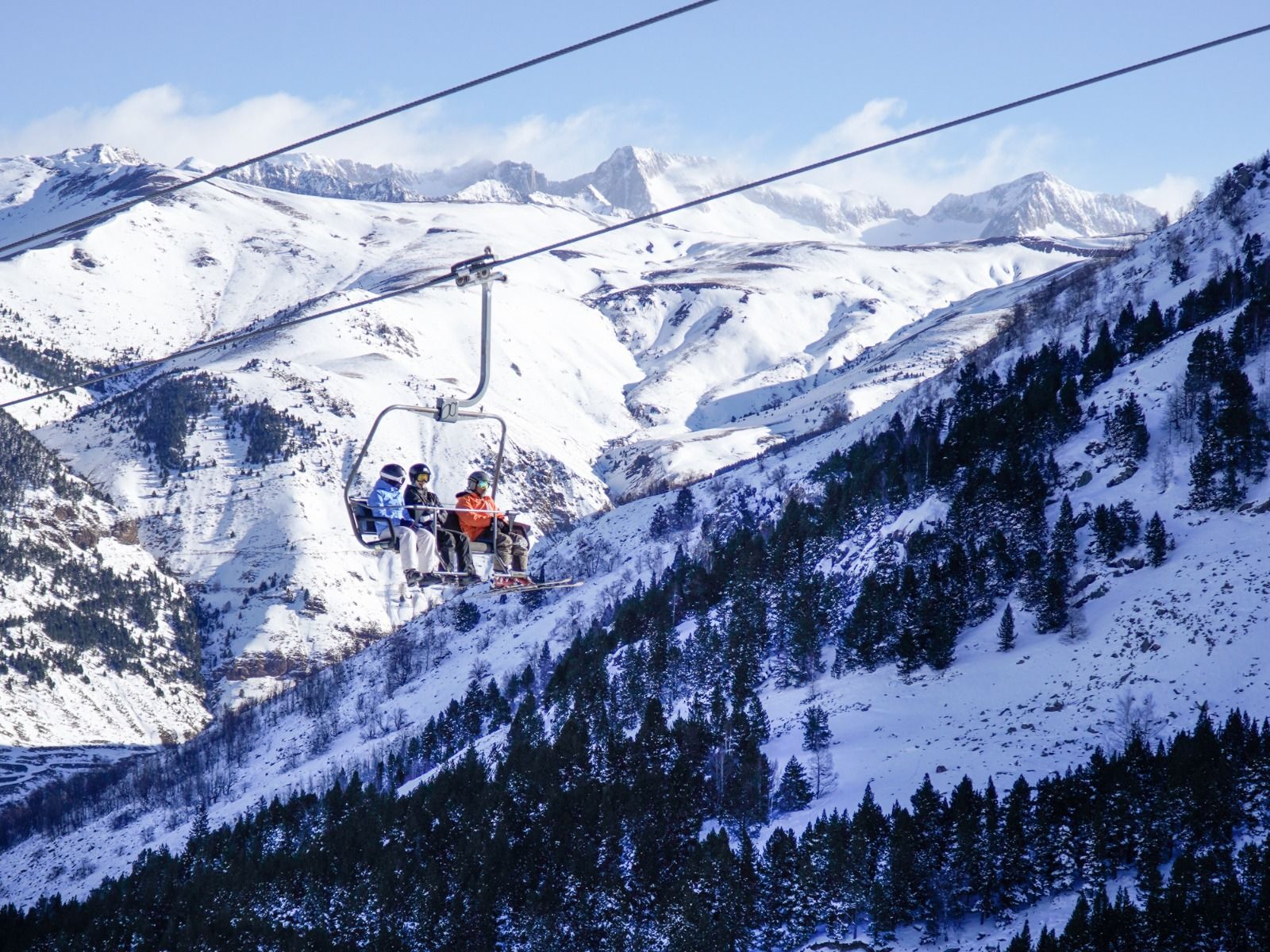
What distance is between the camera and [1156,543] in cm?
9219

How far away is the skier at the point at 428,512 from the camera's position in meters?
27.7

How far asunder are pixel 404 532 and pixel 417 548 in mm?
463

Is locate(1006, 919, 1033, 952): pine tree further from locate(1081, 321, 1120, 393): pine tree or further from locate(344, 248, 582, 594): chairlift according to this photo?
locate(1081, 321, 1120, 393): pine tree

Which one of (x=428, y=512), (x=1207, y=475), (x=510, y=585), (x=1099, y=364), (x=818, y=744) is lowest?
(x=818, y=744)

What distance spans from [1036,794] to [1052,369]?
6707 cm

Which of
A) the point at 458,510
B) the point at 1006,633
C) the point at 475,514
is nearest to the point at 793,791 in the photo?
the point at 1006,633

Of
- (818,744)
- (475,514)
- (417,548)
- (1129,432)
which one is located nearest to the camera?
(417,548)

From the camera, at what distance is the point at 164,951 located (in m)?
91.5

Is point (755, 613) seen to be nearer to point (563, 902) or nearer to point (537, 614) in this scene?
point (563, 902)

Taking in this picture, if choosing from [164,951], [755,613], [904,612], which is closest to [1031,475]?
[904,612]

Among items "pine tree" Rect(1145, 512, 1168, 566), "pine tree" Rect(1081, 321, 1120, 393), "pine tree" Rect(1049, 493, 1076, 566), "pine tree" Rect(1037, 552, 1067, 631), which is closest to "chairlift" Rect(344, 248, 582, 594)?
"pine tree" Rect(1037, 552, 1067, 631)

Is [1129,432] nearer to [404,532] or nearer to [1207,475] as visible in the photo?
[1207,475]

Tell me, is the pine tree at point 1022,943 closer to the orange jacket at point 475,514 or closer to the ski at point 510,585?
the ski at point 510,585

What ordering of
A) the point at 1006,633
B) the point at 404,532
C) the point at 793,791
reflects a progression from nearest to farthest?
the point at 404,532 < the point at 793,791 < the point at 1006,633
